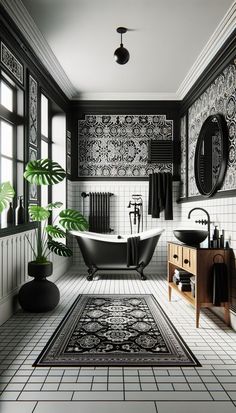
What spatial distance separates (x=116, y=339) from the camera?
2.76 metres

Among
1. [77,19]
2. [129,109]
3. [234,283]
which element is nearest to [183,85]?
[129,109]

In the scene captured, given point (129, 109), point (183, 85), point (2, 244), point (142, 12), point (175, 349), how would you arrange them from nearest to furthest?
point (175, 349) → point (2, 244) → point (142, 12) → point (183, 85) → point (129, 109)

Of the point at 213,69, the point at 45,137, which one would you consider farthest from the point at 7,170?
the point at 213,69

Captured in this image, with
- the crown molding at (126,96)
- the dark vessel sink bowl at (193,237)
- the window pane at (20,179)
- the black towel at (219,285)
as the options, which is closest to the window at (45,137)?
the crown molding at (126,96)

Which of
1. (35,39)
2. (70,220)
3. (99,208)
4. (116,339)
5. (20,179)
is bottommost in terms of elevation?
(116,339)

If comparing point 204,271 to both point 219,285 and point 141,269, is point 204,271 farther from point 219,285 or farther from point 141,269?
point 141,269

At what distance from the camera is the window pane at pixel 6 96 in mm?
3518

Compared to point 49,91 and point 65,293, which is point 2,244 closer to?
point 65,293

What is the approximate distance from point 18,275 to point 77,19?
2714mm

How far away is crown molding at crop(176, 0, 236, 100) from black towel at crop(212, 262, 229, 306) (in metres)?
2.39

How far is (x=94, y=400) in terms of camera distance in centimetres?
187

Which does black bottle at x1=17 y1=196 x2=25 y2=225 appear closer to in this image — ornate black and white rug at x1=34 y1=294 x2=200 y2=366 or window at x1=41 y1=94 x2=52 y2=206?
ornate black and white rug at x1=34 y1=294 x2=200 y2=366

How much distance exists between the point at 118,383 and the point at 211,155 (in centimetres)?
289

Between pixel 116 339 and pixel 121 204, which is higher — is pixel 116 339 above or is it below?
below
